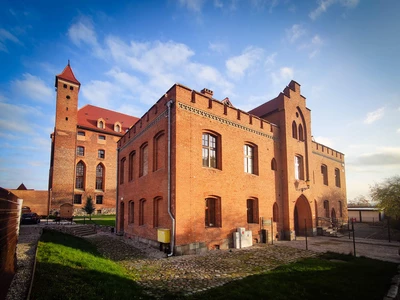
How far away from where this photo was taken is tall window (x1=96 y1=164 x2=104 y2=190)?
4103cm

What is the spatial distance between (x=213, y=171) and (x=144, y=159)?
5.67 meters

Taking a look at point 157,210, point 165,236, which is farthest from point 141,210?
point 165,236

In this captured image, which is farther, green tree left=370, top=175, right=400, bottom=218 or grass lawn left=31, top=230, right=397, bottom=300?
green tree left=370, top=175, right=400, bottom=218

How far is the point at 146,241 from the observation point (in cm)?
1421

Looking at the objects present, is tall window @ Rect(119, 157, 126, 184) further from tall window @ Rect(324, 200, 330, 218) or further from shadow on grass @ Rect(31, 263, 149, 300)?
tall window @ Rect(324, 200, 330, 218)

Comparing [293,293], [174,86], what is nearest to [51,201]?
[174,86]

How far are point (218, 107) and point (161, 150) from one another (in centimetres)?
432

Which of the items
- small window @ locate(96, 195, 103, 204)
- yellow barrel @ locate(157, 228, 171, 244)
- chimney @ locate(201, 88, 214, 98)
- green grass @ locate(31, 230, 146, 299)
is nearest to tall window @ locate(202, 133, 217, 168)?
yellow barrel @ locate(157, 228, 171, 244)

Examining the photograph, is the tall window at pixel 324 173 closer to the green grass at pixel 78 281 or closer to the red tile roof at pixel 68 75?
the green grass at pixel 78 281

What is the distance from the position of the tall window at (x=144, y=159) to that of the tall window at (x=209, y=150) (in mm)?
4491

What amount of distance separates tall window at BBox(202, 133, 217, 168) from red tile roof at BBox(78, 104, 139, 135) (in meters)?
32.4

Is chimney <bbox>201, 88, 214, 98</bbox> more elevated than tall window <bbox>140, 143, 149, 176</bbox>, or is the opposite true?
chimney <bbox>201, 88, 214, 98</bbox>

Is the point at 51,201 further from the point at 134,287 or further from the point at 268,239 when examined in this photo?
the point at 134,287

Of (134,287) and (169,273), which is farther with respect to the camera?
(169,273)
